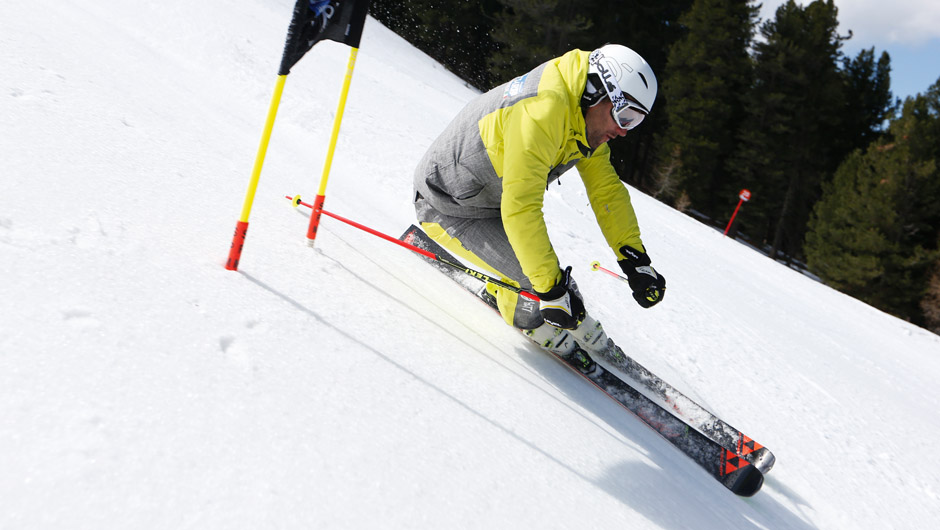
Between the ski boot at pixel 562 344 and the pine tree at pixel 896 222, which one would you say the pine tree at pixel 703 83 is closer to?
the pine tree at pixel 896 222

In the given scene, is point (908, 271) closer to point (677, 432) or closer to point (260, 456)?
point (677, 432)

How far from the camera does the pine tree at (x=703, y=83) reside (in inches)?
1056

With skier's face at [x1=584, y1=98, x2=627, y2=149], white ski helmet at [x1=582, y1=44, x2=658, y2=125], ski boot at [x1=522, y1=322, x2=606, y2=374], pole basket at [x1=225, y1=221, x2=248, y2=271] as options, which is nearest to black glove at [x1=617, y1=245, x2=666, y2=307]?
ski boot at [x1=522, y1=322, x2=606, y2=374]

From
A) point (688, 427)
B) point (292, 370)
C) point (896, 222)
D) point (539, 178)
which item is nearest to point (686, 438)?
point (688, 427)

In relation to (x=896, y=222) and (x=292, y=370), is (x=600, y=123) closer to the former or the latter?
(x=292, y=370)

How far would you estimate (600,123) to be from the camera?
9.83ft

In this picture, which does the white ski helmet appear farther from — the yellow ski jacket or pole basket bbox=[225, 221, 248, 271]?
pole basket bbox=[225, 221, 248, 271]

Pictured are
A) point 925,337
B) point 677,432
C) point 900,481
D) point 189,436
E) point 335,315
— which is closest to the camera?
point 189,436

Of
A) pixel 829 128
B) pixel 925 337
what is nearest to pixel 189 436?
pixel 925 337

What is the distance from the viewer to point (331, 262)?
302 centimetres

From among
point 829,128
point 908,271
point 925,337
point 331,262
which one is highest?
point 829,128

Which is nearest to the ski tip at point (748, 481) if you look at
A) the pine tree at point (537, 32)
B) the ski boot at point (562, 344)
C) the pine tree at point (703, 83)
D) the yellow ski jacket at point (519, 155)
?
the ski boot at point (562, 344)

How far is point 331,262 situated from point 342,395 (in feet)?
4.03

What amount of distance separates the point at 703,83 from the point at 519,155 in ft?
92.3
